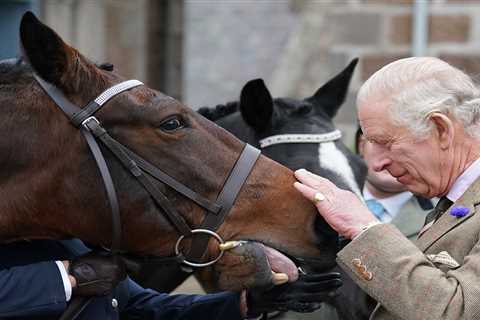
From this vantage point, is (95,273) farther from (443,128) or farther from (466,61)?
(466,61)

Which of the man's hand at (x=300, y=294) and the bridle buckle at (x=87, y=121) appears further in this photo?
the man's hand at (x=300, y=294)

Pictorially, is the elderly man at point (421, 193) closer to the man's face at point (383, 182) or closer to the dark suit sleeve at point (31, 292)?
the dark suit sleeve at point (31, 292)

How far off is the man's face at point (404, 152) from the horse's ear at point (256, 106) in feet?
3.55

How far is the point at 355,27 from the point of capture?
5.93 metres

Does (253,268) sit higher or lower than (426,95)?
lower

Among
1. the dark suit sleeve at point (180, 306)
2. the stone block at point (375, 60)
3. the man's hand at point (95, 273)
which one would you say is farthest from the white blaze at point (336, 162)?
the stone block at point (375, 60)

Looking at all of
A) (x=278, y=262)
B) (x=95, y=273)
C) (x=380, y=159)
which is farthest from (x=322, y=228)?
(x=95, y=273)

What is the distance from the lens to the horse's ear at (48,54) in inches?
95.1

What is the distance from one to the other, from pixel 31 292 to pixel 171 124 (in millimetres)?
543

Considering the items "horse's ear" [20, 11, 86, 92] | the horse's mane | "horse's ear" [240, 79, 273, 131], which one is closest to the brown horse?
"horse's ear" [20, 11, 86, 92]

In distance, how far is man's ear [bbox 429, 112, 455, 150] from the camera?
236cm

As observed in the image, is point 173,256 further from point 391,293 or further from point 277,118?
point 277,118

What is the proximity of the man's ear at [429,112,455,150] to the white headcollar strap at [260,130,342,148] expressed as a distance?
121cm

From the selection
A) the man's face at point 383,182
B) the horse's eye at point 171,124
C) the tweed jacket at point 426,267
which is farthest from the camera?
the man's face at point 383,182
